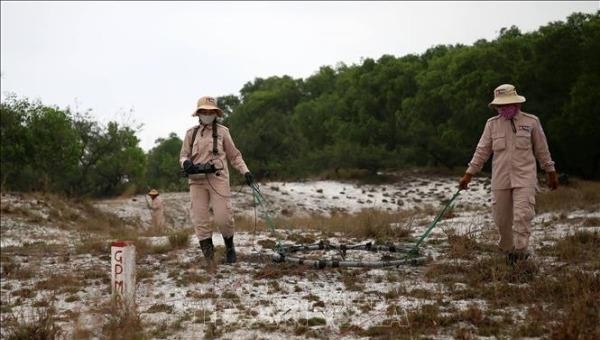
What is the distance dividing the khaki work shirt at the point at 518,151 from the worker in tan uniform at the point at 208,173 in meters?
3.11

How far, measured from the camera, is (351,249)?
29.0 ft

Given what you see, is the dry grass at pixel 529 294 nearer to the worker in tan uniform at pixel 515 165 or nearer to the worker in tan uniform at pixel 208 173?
the worker in tan uniform at pixel 515 165

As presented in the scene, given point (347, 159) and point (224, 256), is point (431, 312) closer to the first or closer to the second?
Result: point (224, 256)

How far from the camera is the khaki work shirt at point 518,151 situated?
690 centimetres

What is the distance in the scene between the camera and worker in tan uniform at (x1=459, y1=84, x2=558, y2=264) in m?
6.80

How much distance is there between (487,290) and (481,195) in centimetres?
2217

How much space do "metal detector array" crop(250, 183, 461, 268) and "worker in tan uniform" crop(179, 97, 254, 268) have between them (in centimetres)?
50

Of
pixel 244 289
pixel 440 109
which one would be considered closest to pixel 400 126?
pixel 440 109

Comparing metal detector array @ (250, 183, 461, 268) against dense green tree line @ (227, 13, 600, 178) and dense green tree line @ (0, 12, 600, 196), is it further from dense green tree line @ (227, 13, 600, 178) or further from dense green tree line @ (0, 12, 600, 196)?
dense green tree line @ (227, 13, 600, 178)

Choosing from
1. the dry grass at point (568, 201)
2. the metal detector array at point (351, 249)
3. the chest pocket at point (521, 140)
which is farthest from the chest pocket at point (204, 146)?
the dry grass at point (568, 201)

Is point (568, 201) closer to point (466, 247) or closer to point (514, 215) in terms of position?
point (466, 247)

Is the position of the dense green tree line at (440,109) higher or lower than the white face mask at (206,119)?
higher

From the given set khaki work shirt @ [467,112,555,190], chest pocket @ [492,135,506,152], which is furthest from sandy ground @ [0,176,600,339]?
chest pocket @ [492,135,506,152]

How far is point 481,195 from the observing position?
27.2 metres
